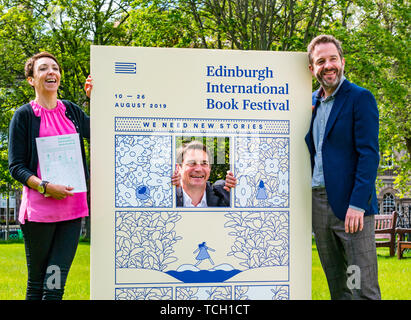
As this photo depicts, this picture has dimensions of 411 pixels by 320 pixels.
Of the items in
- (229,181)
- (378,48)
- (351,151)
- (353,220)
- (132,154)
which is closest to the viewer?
(353,220)

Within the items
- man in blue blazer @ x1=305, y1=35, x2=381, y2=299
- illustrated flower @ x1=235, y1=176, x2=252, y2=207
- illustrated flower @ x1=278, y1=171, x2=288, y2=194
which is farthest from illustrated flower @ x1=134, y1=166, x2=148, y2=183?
man in blue blazer @ x1=305, y1=35, x2=381, y2=299

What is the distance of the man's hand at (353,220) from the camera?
11.9 ft

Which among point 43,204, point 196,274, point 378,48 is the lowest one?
point 196,274

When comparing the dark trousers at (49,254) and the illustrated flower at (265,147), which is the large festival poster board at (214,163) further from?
the dark trousers at (49,254)

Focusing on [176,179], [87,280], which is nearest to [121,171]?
[176,179]

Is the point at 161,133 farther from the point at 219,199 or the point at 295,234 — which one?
the point at 295,234

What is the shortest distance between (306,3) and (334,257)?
11.1 metres

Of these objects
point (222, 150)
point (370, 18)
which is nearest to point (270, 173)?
point (222, 150)

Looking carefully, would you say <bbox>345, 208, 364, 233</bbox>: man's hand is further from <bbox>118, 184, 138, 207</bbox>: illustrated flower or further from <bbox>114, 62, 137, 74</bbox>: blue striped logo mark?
<bbox>114, 62, 137, 74</bbox>: blue striped logo mark

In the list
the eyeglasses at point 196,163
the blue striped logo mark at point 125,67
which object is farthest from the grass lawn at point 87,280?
the blue striped logo mark at point 125,67

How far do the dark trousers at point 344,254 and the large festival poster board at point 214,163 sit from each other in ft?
0.50

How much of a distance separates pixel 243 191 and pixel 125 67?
1.34 meters

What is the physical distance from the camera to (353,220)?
3.65 m

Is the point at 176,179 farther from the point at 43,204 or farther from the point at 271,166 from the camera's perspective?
the point at 43,204
